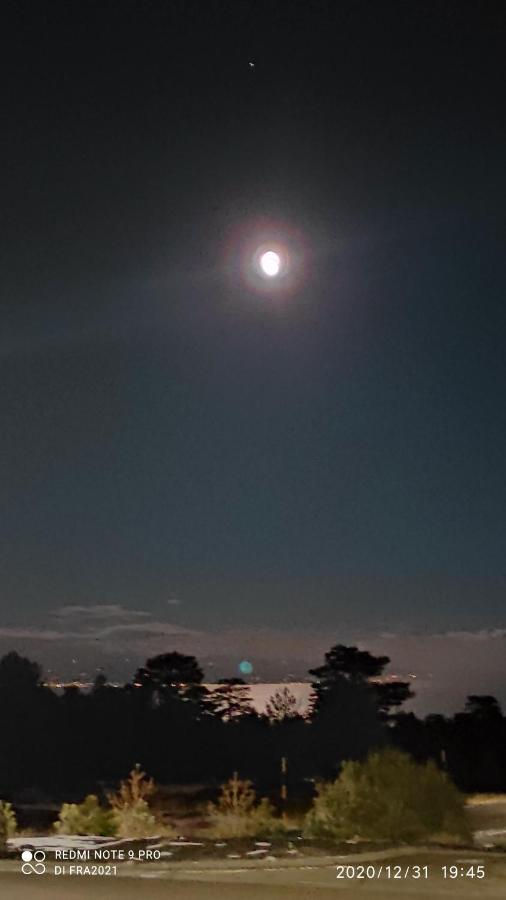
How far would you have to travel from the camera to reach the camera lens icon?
13.5 m

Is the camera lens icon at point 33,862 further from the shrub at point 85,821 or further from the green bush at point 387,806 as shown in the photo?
the green bush at point 387,806

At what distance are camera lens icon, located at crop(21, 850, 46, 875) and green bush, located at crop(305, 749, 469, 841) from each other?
4.63 m

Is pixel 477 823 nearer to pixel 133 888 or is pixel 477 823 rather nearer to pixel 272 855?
pixel 272 855

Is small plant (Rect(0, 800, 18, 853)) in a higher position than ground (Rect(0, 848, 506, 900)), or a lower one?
higher

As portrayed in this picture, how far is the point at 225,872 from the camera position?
44.8 feet

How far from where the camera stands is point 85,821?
1820 centimetres

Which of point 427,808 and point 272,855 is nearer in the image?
point 272,855

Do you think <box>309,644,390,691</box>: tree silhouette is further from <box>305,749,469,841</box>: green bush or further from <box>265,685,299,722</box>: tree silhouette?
<box>305,749,469,841</box>: green bush

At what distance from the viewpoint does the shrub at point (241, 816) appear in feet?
58.5

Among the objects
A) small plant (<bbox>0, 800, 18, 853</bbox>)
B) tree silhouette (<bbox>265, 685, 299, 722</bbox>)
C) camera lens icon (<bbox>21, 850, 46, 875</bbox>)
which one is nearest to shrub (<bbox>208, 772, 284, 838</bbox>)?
small plant (<bbox>0, 800, 18, 853</bbox>)

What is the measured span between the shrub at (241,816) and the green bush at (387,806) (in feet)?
3.51

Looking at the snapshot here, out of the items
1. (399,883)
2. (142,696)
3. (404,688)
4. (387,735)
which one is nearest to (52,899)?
(399,883)

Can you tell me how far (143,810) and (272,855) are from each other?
4.57 m

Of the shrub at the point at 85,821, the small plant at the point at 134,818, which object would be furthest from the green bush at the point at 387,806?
the shrub at the point at 85,821
